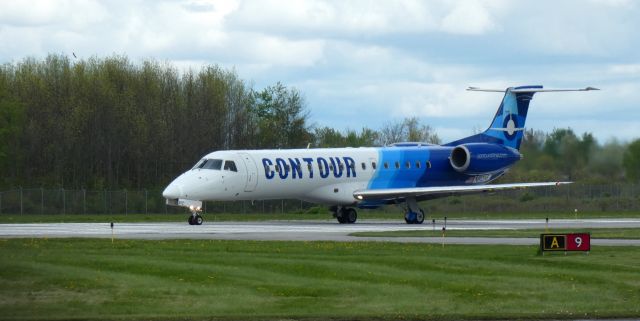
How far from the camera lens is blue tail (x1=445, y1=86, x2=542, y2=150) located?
6203 cm

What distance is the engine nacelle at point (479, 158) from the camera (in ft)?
194

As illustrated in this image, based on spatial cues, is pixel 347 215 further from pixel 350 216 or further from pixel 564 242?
pixel 564 242

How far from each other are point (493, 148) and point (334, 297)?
127 feet

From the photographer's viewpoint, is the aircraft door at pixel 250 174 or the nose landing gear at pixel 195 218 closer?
the nose landing gear at pixel 195 218

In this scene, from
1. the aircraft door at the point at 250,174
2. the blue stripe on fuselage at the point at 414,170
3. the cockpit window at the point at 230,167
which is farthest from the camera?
the blue stripe on fuselage at the point at 414,170

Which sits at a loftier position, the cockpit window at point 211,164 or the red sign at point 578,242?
the cockpit window at point 211,164

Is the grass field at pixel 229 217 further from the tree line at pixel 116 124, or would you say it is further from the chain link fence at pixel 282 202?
the tree line at pixel 116 124

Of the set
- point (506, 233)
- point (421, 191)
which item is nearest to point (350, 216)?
point (421, 191)

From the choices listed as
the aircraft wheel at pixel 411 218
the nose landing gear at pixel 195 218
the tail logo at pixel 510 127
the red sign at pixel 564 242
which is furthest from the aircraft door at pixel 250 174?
the red sign at pixel 564 242

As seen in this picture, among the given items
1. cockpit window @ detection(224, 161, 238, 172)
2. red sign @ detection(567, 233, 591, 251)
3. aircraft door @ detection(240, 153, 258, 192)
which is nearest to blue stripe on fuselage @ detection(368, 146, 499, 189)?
aircraft door @ detection(240, 153, 258, 192)

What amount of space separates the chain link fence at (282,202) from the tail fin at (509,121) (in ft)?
23.6

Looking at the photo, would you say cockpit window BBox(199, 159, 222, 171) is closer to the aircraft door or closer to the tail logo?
the aircraft door

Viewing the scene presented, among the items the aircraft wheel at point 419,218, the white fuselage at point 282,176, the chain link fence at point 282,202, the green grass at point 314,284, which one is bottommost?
the green grass at point 314,284

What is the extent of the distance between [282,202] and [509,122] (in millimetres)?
16708
